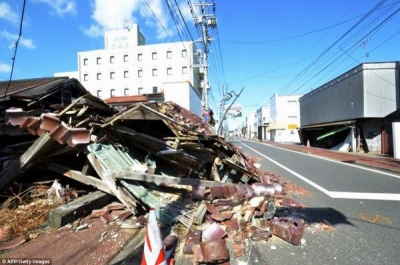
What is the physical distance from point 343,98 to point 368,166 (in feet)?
50.3

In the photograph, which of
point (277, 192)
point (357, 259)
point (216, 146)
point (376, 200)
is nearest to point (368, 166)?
point (376, 200)

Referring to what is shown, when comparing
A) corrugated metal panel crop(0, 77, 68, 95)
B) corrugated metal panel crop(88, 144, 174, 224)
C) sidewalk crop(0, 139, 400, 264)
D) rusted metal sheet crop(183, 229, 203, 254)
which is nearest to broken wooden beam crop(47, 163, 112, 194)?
corrugated metal panel crop(88, 144, 174, 224)

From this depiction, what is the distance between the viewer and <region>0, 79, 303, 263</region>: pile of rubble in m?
4.71

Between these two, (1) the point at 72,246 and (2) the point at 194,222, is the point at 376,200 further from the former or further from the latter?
(1) the point at 72,246

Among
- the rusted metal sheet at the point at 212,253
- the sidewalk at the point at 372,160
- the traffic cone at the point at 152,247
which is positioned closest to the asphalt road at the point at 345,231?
the rusted metal sheet at the point at 212,253

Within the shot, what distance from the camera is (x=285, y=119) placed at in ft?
199

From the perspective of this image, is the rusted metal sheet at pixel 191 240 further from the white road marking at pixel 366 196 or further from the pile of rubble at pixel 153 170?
the white road marking at pixel 366 196

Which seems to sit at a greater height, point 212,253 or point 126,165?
point 126,165

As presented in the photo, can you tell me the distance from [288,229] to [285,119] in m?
59.3

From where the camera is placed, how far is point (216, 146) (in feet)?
24.7

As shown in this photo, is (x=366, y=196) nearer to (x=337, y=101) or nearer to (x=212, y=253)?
(x=212, y=253)

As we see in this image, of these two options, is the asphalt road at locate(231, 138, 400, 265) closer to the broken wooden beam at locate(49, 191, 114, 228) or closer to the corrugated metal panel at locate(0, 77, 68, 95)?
the broken wooden beam at locate(49, 191, 114, 228)

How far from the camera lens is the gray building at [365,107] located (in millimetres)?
22750

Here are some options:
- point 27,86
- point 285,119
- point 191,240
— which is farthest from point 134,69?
point 191,240
